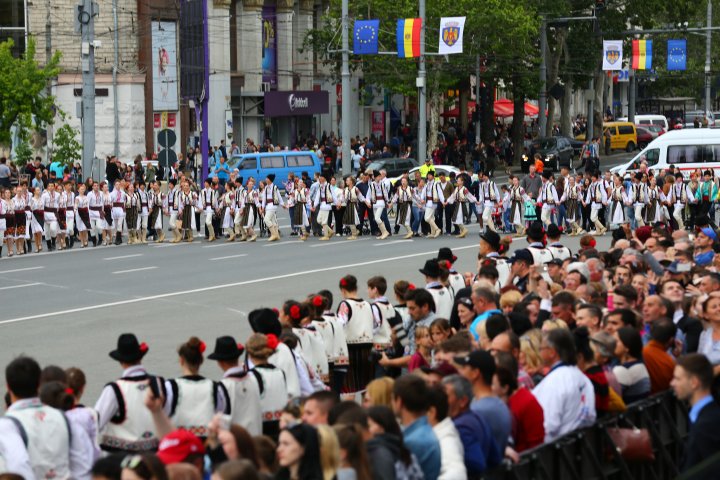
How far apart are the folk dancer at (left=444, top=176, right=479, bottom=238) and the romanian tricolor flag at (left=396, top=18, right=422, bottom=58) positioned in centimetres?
1744

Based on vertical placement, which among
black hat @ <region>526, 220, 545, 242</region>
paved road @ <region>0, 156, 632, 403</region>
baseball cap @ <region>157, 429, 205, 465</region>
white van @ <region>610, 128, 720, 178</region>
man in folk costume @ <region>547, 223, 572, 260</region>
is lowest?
paved road @ <region>0, 156, 632, 403</region>

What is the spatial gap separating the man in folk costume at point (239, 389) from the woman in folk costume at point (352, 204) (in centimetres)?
2383

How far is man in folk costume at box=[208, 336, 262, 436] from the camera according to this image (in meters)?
9.55

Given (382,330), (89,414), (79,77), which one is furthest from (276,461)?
(79,77)

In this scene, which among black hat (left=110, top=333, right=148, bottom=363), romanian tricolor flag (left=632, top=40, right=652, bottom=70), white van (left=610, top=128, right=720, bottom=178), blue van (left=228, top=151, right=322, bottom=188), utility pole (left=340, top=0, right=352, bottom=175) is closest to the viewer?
black hat (left=110, top=333, right=148, bottom=363)

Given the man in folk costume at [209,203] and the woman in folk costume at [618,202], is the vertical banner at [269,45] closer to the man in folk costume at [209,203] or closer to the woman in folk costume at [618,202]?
the man in folk costume at [209,203]

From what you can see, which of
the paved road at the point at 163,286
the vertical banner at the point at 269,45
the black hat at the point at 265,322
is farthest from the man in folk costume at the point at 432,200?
the vertical banner at the point at 269,45

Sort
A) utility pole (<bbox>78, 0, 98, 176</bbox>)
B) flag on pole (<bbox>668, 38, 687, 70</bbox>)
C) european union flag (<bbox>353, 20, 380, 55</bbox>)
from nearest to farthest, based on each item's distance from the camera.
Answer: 1. utility pole (<bbox>78, 0, 98, 176</bbox>)
2. european union flag (<bbox>353, 20, 380, 55</bbox>)
3. flag on pole (<bbox>668, 38, 687, 70</bbox>)

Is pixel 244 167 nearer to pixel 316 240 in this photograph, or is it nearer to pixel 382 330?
pixel 316 240

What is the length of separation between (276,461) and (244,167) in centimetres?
4057

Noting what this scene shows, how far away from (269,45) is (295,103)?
2.94m

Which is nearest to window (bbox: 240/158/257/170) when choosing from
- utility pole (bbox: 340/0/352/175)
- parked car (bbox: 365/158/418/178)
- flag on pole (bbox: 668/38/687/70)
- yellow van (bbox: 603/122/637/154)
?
parked car (bbox: 365/158/418/178)

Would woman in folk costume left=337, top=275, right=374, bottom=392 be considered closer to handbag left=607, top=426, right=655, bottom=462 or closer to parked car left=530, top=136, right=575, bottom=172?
handbag left=607, top=426, right=655, bottom=462

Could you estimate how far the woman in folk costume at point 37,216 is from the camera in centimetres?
3119
